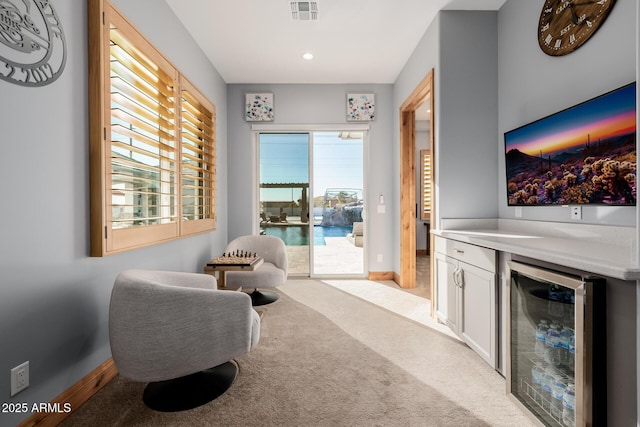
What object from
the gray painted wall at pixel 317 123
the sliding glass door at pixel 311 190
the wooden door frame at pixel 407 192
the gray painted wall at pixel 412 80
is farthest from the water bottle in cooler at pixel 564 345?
the sliding glass door at pixel 311 190

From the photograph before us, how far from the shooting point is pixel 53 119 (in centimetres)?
160

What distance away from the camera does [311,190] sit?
15.4 feet

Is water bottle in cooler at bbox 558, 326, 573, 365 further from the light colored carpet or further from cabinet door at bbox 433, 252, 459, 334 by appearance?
cabinet door at bbox 433, 252, 459, 334

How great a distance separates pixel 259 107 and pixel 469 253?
11.5 ft

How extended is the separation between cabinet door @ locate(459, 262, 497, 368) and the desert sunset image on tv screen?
28.3 inches

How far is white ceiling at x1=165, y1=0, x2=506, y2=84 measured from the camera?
9.32 ft

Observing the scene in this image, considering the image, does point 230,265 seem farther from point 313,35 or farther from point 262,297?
point 313,35

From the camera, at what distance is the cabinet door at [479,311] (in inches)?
81.4

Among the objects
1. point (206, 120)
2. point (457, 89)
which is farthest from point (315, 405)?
point (206, 120)

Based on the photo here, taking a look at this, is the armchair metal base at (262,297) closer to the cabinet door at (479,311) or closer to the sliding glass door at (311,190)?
the sliding glass door at (311,190)

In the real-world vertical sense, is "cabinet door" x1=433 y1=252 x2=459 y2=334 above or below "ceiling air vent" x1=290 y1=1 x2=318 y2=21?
below

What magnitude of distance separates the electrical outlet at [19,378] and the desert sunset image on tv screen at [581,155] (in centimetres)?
305

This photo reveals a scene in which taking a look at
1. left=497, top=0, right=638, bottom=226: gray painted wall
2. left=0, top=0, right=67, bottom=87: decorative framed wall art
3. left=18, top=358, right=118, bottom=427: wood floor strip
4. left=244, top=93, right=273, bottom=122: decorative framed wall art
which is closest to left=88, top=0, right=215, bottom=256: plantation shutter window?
left=0, top=0, right=67, bottom=87: decorative framed wall art

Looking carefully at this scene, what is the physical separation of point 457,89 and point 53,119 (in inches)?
118
